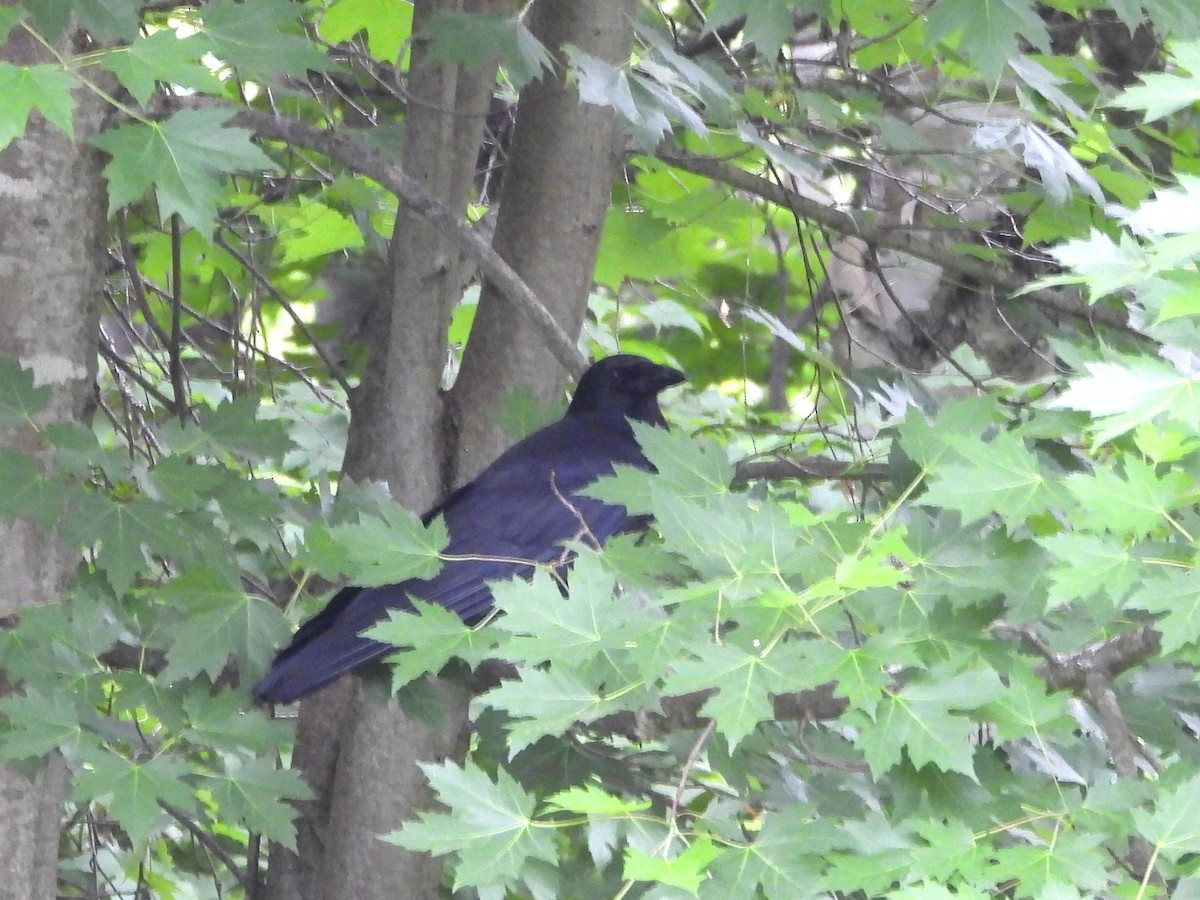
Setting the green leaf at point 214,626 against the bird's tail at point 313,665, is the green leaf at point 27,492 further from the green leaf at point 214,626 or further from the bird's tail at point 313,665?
the bird's tail at point 313,665

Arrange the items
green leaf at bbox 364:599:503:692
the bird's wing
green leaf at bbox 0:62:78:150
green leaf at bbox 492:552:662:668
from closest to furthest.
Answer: green leaf at bbox 492:552:662:668, green leaf at bbox 0:62:78:150, green leaf at bbox 364:599:503:692, the bird's wing

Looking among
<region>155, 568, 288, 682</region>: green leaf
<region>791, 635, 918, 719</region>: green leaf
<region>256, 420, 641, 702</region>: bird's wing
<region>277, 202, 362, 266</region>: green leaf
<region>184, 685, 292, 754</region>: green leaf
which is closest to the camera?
<region>791, 635, 918, 719</region>: green leaf

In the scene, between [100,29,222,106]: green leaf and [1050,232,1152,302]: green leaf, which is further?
[100,29,222,106]: green leaf

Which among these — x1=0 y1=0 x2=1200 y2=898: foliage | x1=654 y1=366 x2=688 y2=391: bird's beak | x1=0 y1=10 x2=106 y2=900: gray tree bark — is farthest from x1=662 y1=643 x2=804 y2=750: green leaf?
x1=654 y1=366 x2=688 y2=391: bird's beak

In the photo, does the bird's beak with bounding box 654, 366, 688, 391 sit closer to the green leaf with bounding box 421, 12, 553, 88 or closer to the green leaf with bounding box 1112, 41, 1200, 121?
the green leaf with bounding box 421, 12, 553, 88

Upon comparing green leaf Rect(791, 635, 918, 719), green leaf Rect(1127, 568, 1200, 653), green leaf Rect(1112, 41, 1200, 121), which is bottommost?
green leaf Rect(791, 635, 918, 719)

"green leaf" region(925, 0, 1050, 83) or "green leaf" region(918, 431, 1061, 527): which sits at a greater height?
"green leaf" region(925, 0, 1050, 83)

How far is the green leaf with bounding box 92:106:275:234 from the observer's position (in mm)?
2076

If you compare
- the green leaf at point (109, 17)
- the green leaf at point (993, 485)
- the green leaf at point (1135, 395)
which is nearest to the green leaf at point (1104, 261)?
the green leaf at point (1135, 395)

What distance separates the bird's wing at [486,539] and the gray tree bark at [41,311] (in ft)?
1.42

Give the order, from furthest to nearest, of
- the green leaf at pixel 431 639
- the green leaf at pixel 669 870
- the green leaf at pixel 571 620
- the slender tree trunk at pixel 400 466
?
1. the slender tree trunk at pixel 400 466
2. the green leaf at pixel 431 639
3. the green leaf at pixel 571 620
4. the green leaf at pixel 669 870

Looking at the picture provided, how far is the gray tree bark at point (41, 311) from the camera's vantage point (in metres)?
2.51

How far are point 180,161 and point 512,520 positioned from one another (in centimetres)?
149

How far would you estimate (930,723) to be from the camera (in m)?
1.62
